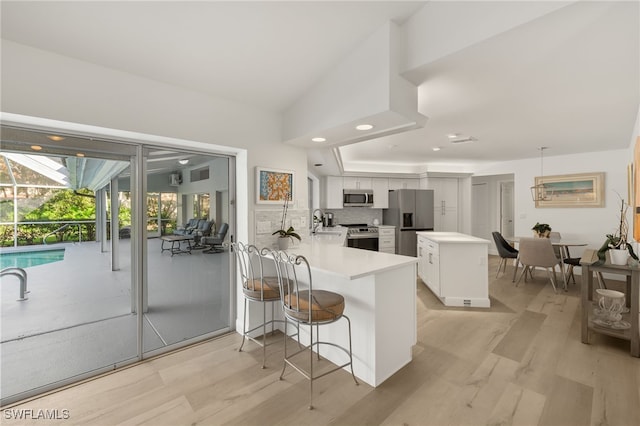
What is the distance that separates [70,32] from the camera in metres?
1.77

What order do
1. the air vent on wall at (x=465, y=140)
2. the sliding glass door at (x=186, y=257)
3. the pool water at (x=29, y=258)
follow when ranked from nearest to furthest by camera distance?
the pool water at (x=29, y=258) → the sliding glass door at (x=186, y=257) → the air vent on wall at (x=465, y=140)

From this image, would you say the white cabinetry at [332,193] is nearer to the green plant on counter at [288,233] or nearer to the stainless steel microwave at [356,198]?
the stainless steel microwave at [356,198]

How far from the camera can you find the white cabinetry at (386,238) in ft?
22.2

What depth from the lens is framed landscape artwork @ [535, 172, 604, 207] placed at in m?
5.24

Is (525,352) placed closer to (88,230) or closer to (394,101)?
(394,101)

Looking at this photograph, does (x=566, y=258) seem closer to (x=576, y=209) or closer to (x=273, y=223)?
(x=576, y=209)

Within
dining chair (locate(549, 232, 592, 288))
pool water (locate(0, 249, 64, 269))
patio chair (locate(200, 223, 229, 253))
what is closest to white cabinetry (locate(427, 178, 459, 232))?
dining chair (locate(549, 232, 592, 288))

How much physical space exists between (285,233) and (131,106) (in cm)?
172

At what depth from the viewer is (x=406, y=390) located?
2.07m

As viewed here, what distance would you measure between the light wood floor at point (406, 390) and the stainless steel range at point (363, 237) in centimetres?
362

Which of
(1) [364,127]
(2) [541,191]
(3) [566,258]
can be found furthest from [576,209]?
(1) [364,127]

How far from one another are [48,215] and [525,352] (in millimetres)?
4223

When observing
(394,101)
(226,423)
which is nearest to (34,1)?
(394,101)

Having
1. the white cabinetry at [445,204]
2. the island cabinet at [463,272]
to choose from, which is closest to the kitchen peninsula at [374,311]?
the island cabinet at [463,272]
